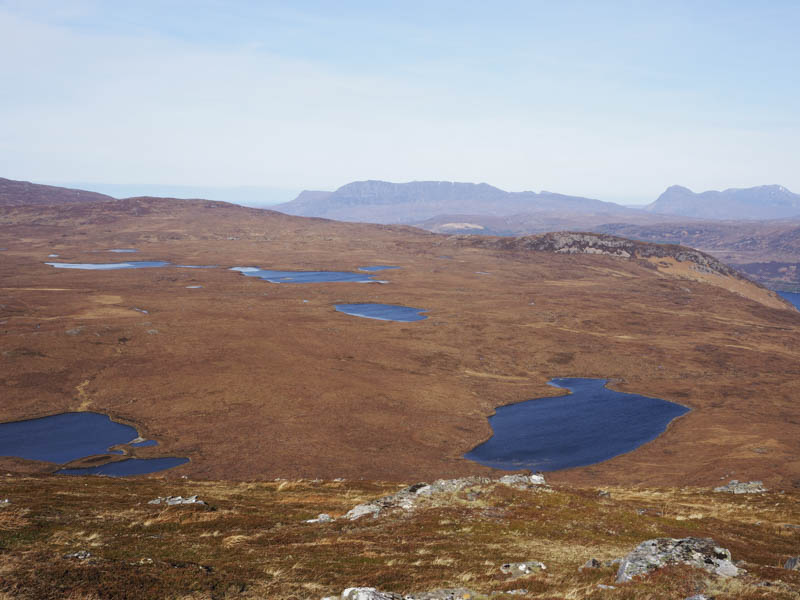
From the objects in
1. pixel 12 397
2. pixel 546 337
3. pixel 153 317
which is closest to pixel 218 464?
pixel 12 397

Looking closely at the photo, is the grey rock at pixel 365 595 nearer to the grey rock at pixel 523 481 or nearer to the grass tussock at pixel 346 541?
the grass tussock at pixel 346 541

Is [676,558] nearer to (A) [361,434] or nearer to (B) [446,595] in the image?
(B) [446,595]

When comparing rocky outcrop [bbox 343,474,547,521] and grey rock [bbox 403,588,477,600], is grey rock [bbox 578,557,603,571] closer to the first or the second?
grey rock [bbox 403,588,477,600]

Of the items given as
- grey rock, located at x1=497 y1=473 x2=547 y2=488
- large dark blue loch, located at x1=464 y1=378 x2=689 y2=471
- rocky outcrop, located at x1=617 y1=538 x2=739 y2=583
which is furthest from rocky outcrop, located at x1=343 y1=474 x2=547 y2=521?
large dark blue loch, located at x1=464 y1=378 x2=689 y2=471

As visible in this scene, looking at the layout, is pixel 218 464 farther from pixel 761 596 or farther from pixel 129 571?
pixel 761 596

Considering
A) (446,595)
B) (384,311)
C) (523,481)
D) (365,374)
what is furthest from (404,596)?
(384,311)

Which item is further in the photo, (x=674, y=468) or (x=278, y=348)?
(x=278, y=348)

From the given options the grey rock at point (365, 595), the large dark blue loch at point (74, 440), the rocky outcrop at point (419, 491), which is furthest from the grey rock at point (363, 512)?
the large dark blue loch at point (74, 440)
